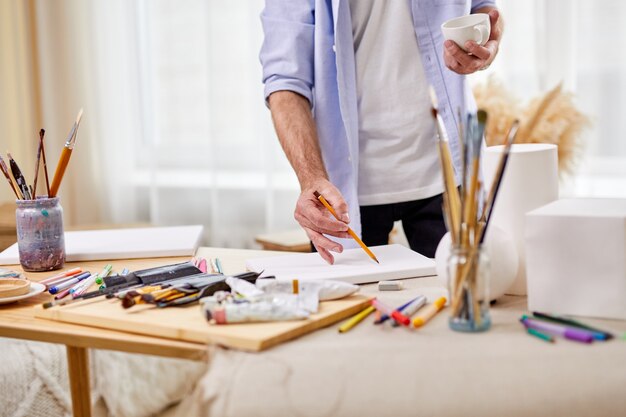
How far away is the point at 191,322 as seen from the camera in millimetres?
1029

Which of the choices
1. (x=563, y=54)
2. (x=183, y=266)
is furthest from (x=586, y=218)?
(x=563, y=54)

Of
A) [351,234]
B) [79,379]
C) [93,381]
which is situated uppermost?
[351,234]

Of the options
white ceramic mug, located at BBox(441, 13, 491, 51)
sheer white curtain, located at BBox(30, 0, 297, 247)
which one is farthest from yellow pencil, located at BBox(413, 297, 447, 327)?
sheer white curtain, located at BBox(30, 0, 297, 247)

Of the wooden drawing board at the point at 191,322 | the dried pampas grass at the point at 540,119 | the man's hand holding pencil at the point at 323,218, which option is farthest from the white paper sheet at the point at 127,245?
the dried pampas grass at the point at 540,119

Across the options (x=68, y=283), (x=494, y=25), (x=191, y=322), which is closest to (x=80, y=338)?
(x=191, y=322)

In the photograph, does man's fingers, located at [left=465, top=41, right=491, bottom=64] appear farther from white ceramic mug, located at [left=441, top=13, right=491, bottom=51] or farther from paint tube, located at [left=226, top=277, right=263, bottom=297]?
paint tube, located at [left=226, top=277, right=263, bottom=297]

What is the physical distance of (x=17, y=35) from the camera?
339cm

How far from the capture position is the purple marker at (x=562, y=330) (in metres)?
0.95

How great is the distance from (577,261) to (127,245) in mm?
899

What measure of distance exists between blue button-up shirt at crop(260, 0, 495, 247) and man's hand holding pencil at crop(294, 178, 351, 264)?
227 mm

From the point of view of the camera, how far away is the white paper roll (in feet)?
3.82

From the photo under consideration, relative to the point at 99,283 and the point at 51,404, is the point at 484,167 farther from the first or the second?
the point at 51,404

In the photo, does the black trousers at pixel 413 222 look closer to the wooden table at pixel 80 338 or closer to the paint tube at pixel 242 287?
the wooden table at pixel 80 338

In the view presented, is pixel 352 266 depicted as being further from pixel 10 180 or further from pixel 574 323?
pixel 10 180
